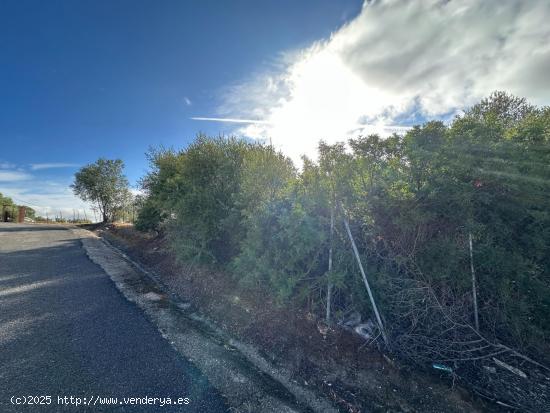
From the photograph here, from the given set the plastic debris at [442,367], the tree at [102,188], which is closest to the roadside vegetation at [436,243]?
the plastic debris at [442,367]

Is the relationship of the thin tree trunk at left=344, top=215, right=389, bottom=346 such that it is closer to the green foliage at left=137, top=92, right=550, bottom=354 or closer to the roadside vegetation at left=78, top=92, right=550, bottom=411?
the roadside vegetation at left=78, top=92, right=550, bottom=411

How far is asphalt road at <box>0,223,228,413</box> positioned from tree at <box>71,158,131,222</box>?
1963 cm

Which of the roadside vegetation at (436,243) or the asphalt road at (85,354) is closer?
the asphalt road at (85,354)

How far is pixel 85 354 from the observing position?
2.62m

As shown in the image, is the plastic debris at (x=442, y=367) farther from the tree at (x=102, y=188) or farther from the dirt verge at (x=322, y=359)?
the tree at (x=102, y=188)

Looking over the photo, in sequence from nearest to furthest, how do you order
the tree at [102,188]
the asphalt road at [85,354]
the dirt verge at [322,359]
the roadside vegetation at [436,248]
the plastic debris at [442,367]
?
the asphalt road at [85,354]
the dirt verge at [322,359]
the plastic debris at [442,367]
the roadside vegetation at [436,248]
the tree at [102,188]

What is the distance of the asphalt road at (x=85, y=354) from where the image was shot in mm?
2086

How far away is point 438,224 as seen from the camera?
3078mm

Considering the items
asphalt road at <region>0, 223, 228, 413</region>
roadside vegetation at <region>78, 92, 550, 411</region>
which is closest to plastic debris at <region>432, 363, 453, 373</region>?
roadside vegetation at <region>78, 92, 550, 411</region>

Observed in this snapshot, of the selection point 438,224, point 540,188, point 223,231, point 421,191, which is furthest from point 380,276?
point 223,231

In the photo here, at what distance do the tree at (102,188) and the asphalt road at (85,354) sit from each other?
19635 millimetres

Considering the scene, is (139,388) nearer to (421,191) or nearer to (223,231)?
(223,231)

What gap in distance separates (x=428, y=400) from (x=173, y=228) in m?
6.11

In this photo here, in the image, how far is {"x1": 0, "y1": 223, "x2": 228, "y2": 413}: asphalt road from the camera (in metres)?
2.09
